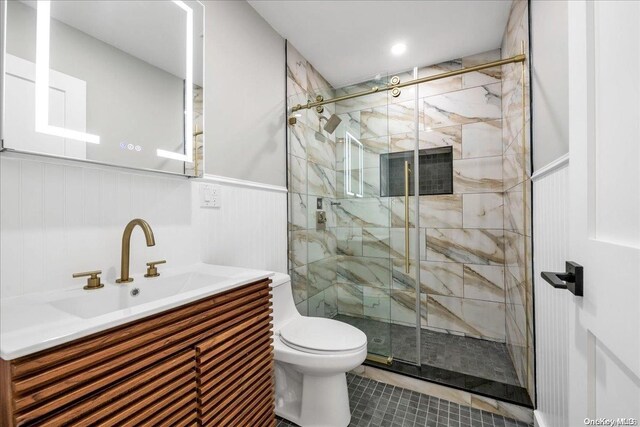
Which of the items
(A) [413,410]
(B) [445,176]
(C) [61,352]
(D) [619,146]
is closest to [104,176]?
(C) [61,352]

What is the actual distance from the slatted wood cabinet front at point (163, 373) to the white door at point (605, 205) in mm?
1013

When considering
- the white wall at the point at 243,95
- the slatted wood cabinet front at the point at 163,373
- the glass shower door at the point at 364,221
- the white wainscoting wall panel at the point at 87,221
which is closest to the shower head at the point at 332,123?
the glass shower door at the point at 364,221

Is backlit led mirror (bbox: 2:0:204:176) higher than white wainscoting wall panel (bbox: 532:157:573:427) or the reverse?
higher

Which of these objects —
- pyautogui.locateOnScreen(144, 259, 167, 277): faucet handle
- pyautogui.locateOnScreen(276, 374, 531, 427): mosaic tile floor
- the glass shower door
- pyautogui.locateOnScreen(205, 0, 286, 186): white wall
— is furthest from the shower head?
pyautogui.locateOnScreen(276, 374, 531, 427): mosaic tile floor

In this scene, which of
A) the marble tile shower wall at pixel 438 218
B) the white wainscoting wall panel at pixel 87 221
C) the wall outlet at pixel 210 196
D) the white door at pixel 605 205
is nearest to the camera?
the white door at pixel 605 205

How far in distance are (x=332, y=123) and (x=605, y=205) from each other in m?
1.89

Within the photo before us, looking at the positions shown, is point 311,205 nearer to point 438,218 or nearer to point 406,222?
point 406,222

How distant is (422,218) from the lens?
265cm

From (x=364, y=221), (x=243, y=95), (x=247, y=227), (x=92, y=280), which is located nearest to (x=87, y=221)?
(x=92, y=280)

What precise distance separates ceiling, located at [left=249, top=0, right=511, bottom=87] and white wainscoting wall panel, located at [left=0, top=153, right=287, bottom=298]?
136cm

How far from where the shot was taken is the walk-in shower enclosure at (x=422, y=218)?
202 centimetres

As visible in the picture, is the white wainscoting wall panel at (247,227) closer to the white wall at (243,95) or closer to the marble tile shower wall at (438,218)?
the white wall at (243,95)

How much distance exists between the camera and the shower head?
88.7 inches

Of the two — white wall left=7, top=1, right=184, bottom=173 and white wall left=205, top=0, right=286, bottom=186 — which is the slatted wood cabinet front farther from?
white wall left=205, top=0, right=286, bottom=186
